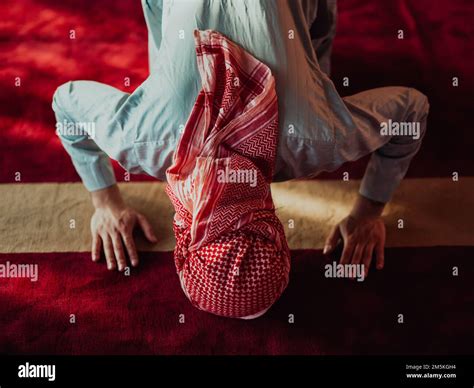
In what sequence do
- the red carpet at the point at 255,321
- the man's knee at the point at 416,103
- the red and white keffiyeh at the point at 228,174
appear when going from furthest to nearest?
the red carpet at the point at 255,321 < the man's knee at the point at 416,103 < the red and white keffiyeh at the point at 228,174

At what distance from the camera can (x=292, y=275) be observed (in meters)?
1.06

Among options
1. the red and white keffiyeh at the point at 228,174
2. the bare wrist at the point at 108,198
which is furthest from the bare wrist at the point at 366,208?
the bare wrist at the point at 108,198

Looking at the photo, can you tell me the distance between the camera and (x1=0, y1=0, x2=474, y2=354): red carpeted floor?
1.00 m

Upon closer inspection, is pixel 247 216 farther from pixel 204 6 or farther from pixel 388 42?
pixel 388 42

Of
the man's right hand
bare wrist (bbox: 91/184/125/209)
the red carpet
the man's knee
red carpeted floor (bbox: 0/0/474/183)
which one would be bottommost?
the red carpet

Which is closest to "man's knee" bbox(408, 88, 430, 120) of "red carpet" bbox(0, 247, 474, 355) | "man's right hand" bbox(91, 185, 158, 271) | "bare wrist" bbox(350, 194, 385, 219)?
"bare wrist" bbox(350, 194, 385, 219)

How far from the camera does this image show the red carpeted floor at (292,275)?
1.00 meters

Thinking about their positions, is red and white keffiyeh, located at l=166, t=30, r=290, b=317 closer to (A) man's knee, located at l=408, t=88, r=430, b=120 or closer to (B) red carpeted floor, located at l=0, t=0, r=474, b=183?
(A) man's knee, located at l=408, t=88, r=430, b=120

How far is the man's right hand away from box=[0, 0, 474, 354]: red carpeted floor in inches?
1.1

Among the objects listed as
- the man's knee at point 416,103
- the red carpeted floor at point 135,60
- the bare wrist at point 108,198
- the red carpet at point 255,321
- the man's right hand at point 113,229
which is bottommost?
the red carpet at point 255,321

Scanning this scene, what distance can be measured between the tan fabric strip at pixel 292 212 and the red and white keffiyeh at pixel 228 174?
1.01 ft

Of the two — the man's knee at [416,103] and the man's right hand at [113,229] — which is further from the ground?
the man's knee at [416,103]

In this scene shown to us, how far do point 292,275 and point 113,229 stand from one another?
344mm

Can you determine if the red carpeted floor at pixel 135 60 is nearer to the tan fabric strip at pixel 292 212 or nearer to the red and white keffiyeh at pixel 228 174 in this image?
the tan fabric strip at pixel 292 212
